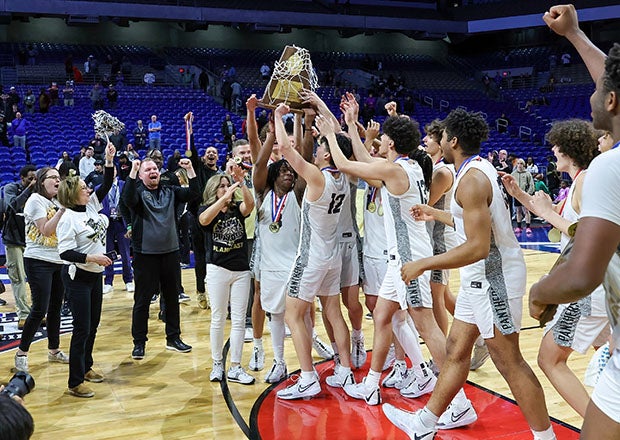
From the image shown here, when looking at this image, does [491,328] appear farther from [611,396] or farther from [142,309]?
[142,309]

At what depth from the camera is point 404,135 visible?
426 centimetres

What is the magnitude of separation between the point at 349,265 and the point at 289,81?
4.77ft

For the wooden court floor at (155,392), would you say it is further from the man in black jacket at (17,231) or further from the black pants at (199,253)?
the black pants at (199,253)

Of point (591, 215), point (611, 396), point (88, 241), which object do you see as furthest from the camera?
point (88, 241)

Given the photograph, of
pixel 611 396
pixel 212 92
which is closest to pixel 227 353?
pixel 611 396

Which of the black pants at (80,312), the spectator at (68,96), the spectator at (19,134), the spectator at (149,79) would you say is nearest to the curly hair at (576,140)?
the black pants at (80,312)

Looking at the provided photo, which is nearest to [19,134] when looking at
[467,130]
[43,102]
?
[43,102]

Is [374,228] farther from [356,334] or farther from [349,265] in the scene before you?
[356,334]

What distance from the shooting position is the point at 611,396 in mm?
1849

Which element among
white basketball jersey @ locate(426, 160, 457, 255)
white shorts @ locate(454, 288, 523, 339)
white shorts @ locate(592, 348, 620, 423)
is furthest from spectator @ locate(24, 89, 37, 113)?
white shorts @ locate(592, 348, 620, 423)

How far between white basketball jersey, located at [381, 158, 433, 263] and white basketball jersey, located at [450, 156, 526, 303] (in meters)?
0.74

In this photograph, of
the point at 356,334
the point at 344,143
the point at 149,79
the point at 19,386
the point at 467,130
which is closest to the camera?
the point at 19,386

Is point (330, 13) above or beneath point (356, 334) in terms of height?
above

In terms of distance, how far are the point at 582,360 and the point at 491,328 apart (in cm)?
239
